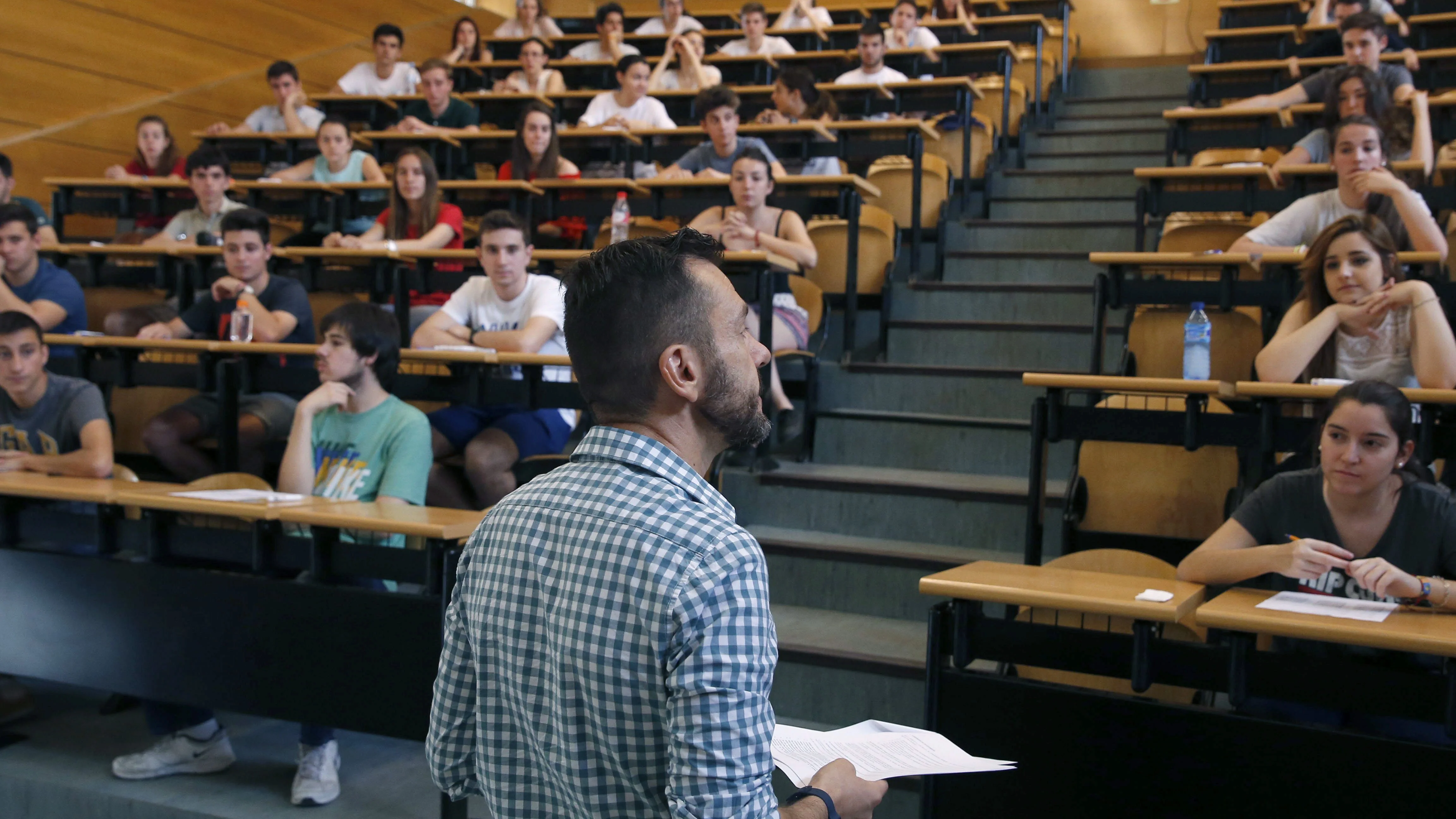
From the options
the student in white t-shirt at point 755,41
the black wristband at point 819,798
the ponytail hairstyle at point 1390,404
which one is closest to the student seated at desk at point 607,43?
the student in white t-shirt at point 755,41

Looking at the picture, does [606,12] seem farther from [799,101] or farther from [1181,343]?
[1181,343]

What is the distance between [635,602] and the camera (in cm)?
78

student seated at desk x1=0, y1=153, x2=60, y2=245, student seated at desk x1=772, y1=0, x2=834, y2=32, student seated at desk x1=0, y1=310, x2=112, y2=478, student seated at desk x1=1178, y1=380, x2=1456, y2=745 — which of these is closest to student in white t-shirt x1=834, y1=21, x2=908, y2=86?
student seated at desk x1=772, y1=0, x2=834, y2=32

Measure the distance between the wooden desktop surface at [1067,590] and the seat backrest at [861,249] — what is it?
6.84ft

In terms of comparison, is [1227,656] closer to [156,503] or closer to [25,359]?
[156,503]

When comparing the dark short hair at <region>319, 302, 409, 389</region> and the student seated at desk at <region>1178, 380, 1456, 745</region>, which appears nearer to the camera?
the student seated at desk at <region>1178, 380, 1456, 745</region>

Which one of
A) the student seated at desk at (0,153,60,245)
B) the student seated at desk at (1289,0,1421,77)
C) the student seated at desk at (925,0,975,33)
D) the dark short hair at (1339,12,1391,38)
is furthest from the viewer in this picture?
the student seated at desk at (925,0,975,33)

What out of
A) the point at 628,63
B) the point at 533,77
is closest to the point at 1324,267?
the point at 628,63

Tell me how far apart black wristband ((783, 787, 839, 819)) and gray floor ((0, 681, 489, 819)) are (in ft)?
4.71

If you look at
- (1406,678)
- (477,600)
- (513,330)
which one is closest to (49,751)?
(513,330)

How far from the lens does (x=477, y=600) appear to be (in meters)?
0.89

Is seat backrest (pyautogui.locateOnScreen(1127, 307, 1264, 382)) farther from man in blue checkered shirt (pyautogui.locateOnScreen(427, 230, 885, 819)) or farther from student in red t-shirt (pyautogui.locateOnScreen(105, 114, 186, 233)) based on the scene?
student in red t-shirt (pyautogui.locateOnScreen(105, 114, 186, 233))

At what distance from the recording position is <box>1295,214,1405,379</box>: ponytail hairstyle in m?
2.49

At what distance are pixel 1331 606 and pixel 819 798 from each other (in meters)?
1.10
